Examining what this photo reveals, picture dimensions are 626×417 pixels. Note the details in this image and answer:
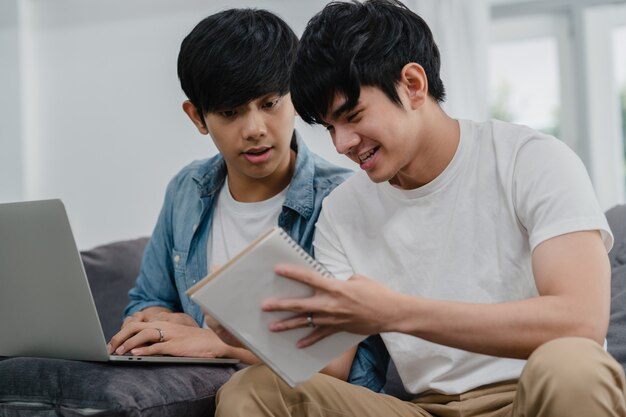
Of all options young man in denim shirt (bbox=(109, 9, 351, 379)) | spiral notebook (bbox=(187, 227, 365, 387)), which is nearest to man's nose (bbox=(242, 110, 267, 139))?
young man in denim shirt (bbox=(109, 9, 351, 379))

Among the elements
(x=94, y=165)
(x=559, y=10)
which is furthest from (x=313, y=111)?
(x=559, y=10)

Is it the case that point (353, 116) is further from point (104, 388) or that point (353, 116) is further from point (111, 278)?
point (111, 278)

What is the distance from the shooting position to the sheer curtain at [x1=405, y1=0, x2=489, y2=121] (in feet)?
10.6

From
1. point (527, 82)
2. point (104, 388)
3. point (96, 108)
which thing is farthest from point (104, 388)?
point (527, 82)

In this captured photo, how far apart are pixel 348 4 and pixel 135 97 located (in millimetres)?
2196

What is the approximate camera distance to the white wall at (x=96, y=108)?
3506 mm

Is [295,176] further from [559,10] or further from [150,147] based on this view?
[559,10]

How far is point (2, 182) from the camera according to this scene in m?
3.57

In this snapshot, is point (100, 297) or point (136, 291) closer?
point (136, 291)

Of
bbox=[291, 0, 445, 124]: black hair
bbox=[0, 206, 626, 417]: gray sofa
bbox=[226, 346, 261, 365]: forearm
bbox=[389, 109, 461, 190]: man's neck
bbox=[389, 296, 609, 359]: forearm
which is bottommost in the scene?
bbox=[226, 346, 261, 365]: forearm

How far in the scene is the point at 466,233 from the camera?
143cm

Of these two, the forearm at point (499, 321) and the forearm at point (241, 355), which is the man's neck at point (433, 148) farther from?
the forearm at point (241, 355)

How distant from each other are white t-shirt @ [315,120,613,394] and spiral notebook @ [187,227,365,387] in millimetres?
294

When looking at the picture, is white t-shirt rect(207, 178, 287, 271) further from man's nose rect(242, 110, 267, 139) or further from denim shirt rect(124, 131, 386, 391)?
man's nose rect(242, 110, 267, 139)
